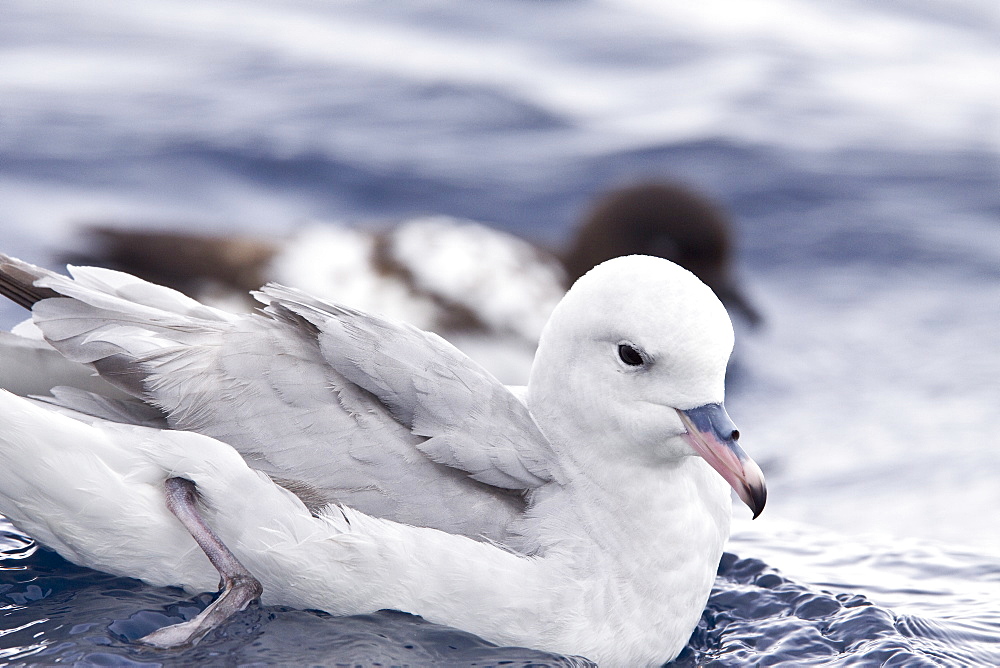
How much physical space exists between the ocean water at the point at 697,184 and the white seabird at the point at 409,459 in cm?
22

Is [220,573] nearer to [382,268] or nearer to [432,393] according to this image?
[432,393]

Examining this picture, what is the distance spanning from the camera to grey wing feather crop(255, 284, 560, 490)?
4262mm

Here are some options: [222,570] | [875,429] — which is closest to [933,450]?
[875,429]

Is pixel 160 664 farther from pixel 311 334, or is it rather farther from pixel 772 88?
pixel 772 88

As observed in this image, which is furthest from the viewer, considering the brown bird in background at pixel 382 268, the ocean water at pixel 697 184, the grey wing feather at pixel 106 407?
the brown bird in background at pixel 382 268

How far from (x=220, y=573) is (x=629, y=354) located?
4.83 feet

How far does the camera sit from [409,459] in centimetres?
425

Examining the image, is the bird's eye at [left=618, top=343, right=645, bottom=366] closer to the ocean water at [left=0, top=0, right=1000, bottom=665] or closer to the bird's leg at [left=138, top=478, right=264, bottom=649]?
the ocean water at [left=0, top=0, right=1000, bottom=665]

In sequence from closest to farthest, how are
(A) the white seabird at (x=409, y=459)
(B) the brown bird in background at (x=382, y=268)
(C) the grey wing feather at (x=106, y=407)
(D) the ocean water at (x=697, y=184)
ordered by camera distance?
(A) the white seabird at (x=409, y=459), (C) the grey wing feather at (x=106, y=407), (D) the ocean water at (x=697, y=184), (B) the brown bird in background at (x=382, y=268)

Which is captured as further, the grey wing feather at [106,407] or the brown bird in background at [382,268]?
the brown bird in background at [382,268]

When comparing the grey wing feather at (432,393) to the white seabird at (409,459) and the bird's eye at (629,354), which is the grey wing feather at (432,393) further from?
the bird's eye at (629,354)

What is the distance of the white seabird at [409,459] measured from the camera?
4.19 meters

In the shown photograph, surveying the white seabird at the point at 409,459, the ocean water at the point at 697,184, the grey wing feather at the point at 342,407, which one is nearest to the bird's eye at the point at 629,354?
the white seabird at the point at 409,459

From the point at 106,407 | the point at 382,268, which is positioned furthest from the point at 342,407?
the point at 382,268
